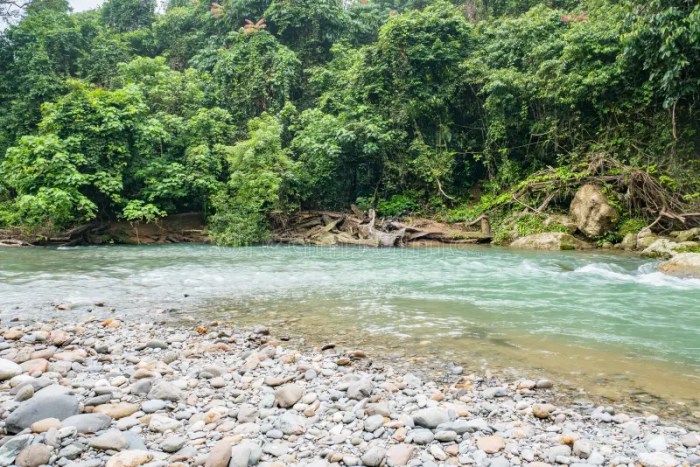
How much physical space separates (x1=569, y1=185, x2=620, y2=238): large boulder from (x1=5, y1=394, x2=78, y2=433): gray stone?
47.7ft

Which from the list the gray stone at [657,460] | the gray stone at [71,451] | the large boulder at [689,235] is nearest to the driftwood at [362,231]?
the large boulder at [689,235]

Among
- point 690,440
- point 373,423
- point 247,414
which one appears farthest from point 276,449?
point 690,440

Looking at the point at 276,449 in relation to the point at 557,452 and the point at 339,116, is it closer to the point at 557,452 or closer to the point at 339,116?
the point at 557,452

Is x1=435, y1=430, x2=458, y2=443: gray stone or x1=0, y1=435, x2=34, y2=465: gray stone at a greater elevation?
x1=0, y1=435, x2=34, y2=465: gray stone

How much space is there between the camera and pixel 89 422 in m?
2.62

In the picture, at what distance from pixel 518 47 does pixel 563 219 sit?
6848 mm

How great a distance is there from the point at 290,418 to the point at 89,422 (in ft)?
3.75

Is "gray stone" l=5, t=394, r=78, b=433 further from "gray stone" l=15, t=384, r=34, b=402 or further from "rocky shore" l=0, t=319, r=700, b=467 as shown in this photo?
"gray stone" l=15, t=384, r=34, b=402

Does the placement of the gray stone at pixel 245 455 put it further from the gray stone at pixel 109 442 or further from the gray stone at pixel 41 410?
the gray stone at pixel 41 410

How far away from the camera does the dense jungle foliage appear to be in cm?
1460

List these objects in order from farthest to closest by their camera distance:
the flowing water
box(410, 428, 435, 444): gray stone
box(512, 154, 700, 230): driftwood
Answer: box(512, 154, 700, 230): driftwood → the flowing water → box(410, 428, 435, 444): gray stone

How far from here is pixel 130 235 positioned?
59.6 feet

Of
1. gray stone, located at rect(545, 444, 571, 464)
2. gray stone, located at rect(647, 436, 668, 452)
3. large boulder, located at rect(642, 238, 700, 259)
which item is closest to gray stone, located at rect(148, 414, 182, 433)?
gray stone, located at rect(545, 444, 571, 464)

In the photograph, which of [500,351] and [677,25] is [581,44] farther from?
[500,351]
